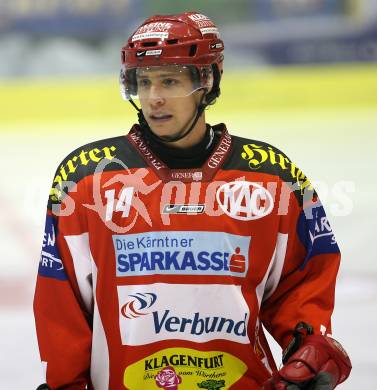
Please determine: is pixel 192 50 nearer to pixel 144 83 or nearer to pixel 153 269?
pixel 144 83

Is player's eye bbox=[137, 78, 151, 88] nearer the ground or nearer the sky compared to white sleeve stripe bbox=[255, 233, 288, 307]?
nearer the sky

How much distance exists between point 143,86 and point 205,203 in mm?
297

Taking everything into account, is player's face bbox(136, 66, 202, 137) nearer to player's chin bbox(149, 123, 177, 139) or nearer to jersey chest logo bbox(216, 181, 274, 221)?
player's chin bbox(149, 123, 177, 139)

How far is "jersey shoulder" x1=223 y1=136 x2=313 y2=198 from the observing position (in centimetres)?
218

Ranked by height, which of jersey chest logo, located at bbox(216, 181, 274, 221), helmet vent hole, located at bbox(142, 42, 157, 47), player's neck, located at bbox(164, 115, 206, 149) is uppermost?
helmet vent hole, located at bbox(142, 42, 157, 47)

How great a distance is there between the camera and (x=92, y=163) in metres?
2.13

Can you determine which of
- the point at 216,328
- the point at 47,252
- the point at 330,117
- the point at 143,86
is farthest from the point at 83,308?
the point at 330,117

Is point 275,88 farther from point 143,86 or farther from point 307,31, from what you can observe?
point 143,86

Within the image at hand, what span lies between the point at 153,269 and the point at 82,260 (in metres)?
0.16

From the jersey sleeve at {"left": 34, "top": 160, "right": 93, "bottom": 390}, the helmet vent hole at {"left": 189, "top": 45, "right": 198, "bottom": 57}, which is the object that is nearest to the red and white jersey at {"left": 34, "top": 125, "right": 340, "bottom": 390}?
the jersey sleeve at {"left": 34, "top": 160, "right": 93, "bottom": 390}

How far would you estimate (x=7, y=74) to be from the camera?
793cm

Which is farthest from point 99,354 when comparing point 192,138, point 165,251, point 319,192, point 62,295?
point 319,192

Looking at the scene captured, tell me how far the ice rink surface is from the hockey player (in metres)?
0.89

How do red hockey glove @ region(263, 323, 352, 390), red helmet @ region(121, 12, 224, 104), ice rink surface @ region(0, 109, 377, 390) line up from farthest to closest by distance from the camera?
ice rink surface @ region(0, 109, 377, 390) → red helmet @ region(121, 12, 224, 104) → red hockey glove @ region(263, 323, 352, 390)
